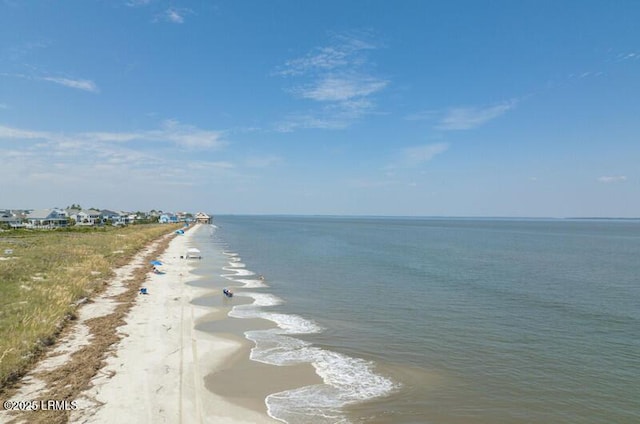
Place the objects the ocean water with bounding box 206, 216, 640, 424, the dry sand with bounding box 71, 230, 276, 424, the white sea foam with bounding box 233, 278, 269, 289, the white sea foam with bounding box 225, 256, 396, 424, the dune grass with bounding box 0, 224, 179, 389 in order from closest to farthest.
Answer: the dry sand with bounding box 71, 230, 276, 424, the white sea foam with bounding box 225, 256, 396, 424, the ocean water with bounding box 206, 216, 640, 424, the dune grass with bounding box 0, 224, 179, 389, the white sea foam with bounding box 233, 278, 269, 289

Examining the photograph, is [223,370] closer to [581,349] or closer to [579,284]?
[581,349]

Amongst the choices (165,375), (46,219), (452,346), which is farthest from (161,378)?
(46,219)

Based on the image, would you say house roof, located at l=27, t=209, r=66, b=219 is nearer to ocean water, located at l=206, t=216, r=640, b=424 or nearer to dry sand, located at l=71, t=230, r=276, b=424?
ocean water, located at l=206, t=216, r=640, b=424

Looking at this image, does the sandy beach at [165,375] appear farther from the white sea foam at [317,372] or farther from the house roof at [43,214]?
the house roof at [43,214]

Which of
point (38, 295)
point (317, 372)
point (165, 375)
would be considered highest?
point (38, 295)

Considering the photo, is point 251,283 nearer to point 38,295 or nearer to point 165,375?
point 38,295

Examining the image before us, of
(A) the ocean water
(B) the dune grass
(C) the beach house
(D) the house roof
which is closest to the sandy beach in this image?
(B) the dune grass

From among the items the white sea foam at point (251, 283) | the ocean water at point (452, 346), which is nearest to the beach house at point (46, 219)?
the white sea foam at point (251, 283)

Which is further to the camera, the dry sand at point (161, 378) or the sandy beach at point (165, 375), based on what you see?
the sandy beach at point (165, 375)
